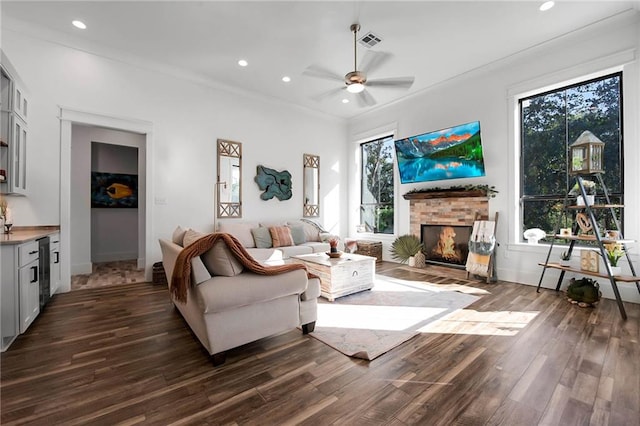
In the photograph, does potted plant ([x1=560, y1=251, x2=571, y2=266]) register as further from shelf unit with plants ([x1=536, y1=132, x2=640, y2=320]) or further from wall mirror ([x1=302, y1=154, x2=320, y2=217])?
wall mirror ([x1=302, y1=154, x2=320, y2=217])

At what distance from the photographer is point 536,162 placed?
423 cm

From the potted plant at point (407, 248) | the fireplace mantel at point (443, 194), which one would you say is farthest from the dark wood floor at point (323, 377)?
the potted plant at point (407, 248)

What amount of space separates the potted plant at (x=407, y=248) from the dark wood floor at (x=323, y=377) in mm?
2558

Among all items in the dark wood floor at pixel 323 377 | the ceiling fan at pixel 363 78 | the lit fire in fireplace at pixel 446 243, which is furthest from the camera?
the lit fire in fireplace at pixel 446 243

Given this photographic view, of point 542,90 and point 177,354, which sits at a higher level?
point 542,90

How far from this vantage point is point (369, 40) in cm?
373

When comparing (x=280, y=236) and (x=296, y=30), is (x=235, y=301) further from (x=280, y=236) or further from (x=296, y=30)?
(x=296, y=30)

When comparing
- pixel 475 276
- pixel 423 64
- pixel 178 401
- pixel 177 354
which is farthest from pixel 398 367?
pixel 423 64

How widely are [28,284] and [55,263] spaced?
1.22 m

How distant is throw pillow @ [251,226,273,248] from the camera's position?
4.96 meters

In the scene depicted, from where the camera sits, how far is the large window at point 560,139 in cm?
361

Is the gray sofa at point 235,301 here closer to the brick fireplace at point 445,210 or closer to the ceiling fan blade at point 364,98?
the ceiling fan blade at point 364,98

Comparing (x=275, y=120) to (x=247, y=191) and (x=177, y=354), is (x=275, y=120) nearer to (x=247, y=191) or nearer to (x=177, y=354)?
(x=247, y=191)

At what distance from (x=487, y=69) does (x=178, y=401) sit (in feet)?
18.6
